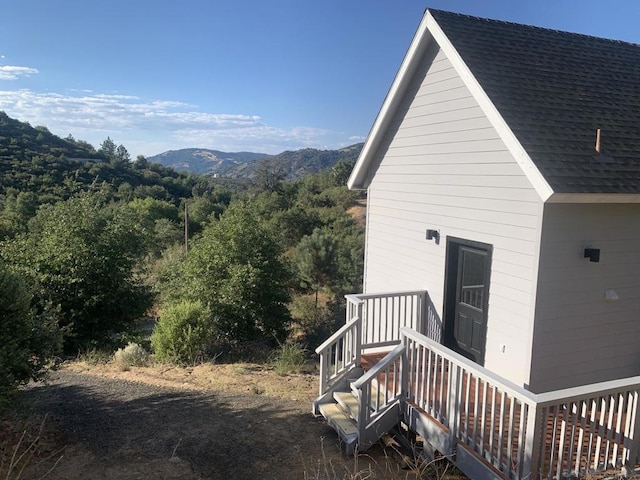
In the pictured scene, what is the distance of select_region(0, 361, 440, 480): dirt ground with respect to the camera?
196 inches

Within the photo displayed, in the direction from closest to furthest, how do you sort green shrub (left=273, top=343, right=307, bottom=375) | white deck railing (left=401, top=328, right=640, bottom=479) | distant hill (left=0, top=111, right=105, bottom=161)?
white deck railing (left=401, top=328, right=640, bottom=479)
green shrub (left=273, top=343, right=307, bottom=375)
distant hill (left=0, top=111, right=105, bottom=161)

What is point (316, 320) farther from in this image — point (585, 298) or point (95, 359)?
point (585, 298)

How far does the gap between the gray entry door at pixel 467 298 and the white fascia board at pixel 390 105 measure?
8.82 ft

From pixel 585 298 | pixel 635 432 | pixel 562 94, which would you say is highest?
pixel 562 94

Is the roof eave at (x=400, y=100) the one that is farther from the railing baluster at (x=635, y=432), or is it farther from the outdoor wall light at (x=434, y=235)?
the railing baluster at (x=635, y=432)

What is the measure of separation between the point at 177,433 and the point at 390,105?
20.1 feet

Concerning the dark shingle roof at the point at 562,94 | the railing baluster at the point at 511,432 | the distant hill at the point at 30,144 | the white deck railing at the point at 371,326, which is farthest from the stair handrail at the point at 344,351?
the distant hill at the point at 30,144

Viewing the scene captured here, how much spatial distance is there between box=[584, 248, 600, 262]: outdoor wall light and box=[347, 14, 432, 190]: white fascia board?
391 cm

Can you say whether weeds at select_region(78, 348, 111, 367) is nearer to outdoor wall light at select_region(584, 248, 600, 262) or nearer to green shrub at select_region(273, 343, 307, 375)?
green shrub at select_region(273, 343, 307, 375)

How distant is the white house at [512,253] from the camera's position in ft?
14.5

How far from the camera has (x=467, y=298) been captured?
6574 mm

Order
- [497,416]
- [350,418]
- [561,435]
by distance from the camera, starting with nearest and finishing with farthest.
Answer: [561,435], [497,416], [350,418]

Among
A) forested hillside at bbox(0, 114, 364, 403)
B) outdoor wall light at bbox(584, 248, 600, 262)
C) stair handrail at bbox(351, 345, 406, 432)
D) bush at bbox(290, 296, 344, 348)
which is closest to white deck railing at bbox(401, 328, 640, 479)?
stair handrail at bbox(351, 345, 406, 432)

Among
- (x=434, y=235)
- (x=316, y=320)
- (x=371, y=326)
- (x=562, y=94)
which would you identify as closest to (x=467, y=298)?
(x=434, y=235)
